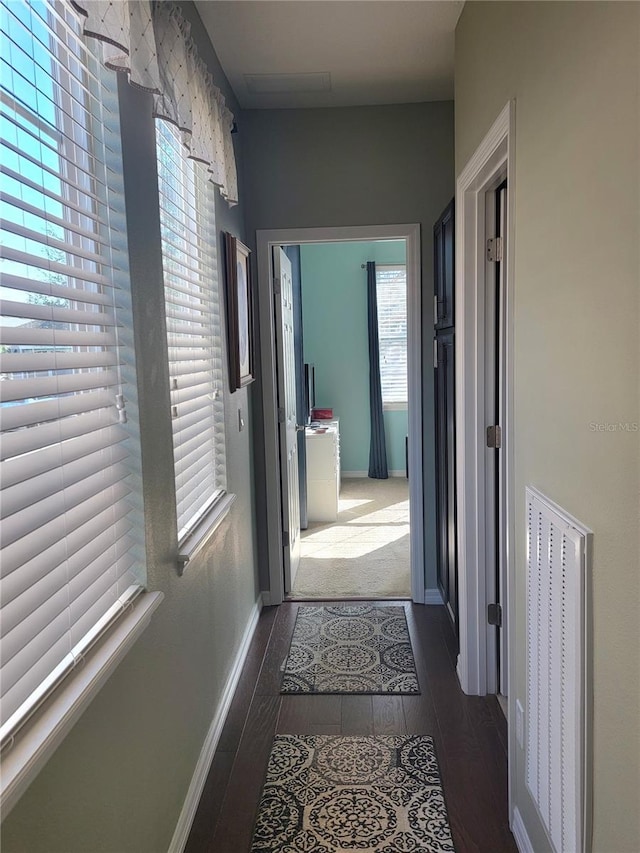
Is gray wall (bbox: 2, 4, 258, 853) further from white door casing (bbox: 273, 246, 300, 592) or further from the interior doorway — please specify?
the interior doorway

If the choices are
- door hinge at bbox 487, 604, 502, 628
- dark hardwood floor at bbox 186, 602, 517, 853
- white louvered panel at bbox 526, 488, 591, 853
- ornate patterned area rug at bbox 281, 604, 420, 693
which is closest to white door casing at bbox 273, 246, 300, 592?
ornate patterned area rug at bbox 281, 604, 420, 693

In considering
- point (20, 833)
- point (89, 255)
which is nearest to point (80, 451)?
point (89, 255)

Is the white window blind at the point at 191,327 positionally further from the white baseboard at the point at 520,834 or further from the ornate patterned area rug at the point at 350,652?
the white baseboard at the point at 520,834

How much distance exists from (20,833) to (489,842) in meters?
1.43

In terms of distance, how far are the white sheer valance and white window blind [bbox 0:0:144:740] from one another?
0.09 m

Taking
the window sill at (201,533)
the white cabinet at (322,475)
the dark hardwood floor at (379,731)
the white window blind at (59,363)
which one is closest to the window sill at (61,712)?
the white window blind at (59,363)

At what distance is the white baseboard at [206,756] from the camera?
1.83m

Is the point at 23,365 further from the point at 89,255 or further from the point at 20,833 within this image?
the point at 20,833

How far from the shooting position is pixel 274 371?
3.51 m

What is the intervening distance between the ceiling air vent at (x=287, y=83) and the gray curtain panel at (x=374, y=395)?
3.46 metres

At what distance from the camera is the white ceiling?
2.35m

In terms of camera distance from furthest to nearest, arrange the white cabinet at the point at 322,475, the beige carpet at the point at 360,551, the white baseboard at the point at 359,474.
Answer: the white baseboard at the point at 359,474, the white cabinet at the point at 322,475, the beige carpet at the point at 360,551

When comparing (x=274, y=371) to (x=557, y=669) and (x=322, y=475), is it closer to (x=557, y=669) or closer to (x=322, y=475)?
(x=322, y=475)

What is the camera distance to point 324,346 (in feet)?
21.8
